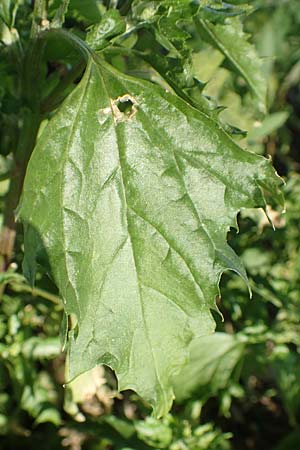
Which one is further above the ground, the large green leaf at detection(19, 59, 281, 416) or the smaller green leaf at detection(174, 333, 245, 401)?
Result: the large green leaf at detection(19, 59, 281, 416)

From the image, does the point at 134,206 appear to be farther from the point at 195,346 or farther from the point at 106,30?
the point at 195,346

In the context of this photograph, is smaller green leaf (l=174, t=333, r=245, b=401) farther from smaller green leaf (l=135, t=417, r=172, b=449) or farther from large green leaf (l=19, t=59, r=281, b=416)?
large green leaf (l=19, t=59, r=281, b=416)

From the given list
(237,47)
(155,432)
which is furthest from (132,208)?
(155,432)

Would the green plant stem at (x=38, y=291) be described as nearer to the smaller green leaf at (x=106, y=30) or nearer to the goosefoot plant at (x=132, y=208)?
the goosefoot plant at (x=132, y=208)

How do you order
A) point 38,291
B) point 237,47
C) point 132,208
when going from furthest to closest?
point 38,291 < point 237,47 < point 132,208

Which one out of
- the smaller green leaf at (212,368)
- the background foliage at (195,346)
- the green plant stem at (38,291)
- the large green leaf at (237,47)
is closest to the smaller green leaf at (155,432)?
the background foliage at (195,346)

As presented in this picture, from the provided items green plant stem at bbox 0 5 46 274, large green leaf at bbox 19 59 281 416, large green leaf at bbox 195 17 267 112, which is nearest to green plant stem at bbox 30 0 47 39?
green plant stem at bbox 0 5 46 274
